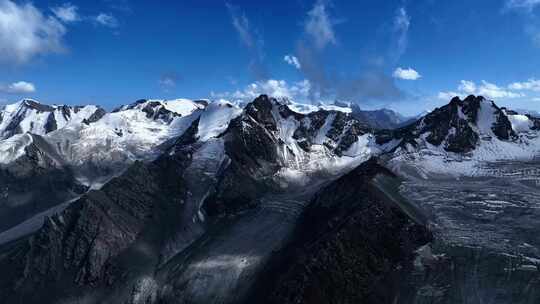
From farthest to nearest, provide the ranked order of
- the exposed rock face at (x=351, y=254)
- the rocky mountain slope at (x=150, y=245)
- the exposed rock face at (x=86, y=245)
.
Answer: the exposed rock face at (x=86, y=245)
the rocky mountain slope at (x=150, y=245)
the exposed rock face at (x=351, y=254)

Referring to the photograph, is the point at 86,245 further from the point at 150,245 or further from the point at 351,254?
the point at 351,254

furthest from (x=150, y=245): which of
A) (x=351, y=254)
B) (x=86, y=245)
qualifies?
(x=351, y=254)

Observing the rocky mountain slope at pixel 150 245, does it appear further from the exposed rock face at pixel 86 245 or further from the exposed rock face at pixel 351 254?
the exposed rock face at pixel 351 254

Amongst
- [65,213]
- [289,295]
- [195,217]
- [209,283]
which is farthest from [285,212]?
[65,213]

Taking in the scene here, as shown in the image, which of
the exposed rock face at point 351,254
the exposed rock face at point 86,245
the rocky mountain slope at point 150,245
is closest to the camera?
the exposed rock face at point 351,254

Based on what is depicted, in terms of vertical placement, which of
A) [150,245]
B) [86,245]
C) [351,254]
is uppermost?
[351,254]

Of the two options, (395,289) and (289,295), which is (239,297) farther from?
(395,289)

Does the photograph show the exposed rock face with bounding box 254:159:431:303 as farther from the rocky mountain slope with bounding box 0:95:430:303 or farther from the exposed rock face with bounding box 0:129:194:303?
the exposed rock face with bounding box 0:129:194:303

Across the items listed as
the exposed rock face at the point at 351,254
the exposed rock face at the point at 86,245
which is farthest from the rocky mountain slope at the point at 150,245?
the exposed rock face at the point at 351,254

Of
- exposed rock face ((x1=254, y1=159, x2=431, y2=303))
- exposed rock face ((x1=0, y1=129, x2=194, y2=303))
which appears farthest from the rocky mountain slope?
exposed rock face ((x1=254, y1=159, x2=431, y2=303))
